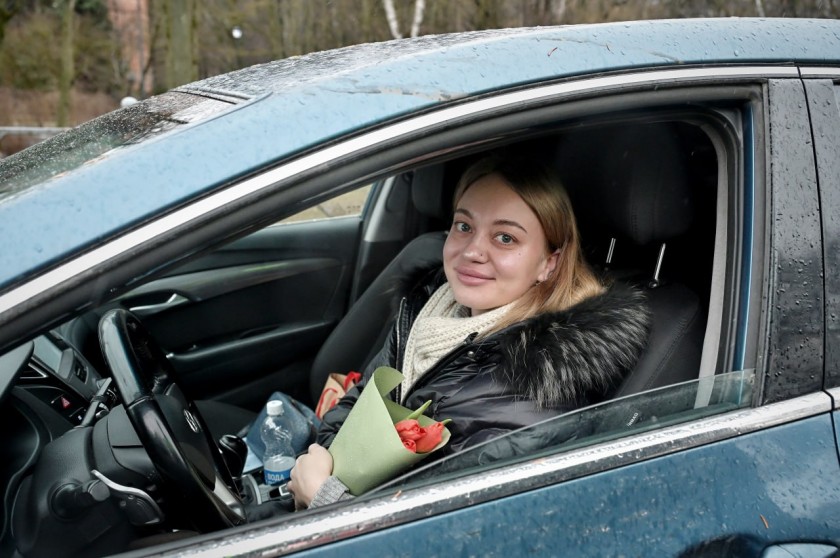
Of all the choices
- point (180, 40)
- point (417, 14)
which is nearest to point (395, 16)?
point (417, 14)

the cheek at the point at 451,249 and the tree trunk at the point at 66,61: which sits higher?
the tree trunk at the point at 66,61

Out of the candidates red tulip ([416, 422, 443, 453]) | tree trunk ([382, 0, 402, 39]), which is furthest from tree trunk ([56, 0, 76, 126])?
red tulip ([416, 422, 443, 453])

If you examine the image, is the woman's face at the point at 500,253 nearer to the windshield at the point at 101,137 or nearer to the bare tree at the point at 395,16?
the windshield at the point at 101,137

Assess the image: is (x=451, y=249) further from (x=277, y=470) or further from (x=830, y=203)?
(x=830, y=203)

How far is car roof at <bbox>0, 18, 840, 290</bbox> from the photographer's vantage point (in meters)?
1.00

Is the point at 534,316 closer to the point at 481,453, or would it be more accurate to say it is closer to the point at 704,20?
the point at 481,453

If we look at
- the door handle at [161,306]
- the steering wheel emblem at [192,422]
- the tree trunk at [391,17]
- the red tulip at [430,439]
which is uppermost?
the tree trunk at [391,17]

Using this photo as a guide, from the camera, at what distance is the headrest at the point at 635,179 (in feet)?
5.57

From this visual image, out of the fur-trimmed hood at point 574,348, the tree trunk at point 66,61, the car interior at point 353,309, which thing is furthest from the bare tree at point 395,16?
the fur-trimmed hood at point 574,348

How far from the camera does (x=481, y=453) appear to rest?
48.4 inches

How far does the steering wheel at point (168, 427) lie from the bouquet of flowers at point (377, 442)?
228 millimetres

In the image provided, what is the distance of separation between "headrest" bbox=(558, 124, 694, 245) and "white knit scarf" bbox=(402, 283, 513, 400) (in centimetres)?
34

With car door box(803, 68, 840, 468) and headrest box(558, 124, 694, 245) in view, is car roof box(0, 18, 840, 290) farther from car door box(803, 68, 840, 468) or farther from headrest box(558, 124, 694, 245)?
headrest box(558, 124, 694, 245)

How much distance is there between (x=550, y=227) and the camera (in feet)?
6.08
